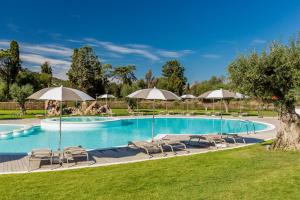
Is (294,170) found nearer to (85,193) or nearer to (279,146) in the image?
(279,146)

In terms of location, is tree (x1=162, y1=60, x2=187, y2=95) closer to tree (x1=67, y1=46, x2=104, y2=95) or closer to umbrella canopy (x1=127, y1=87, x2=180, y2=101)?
tree (x1=67, y1=46, x2=104, y2=95)

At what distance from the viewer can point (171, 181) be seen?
263 inches

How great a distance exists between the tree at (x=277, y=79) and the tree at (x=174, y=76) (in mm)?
49835

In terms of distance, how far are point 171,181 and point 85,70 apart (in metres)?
50.3

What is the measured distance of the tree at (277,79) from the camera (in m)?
8.91

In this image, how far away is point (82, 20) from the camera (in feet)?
140

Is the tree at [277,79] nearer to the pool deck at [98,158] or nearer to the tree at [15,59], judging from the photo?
the pool deck at [98,158]

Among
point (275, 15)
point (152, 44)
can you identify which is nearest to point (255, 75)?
point (275, 15)

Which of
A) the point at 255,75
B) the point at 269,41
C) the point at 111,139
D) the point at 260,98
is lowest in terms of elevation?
the point at 111,139

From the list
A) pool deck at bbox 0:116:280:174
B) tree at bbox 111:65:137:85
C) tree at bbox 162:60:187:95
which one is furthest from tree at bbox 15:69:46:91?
pool deck at bbox 0:116:280:174

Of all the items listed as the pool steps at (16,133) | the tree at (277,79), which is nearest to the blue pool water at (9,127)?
the pool steps at (16,133)

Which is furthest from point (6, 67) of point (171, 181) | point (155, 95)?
point (171, 181)

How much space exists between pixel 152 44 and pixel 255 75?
45.8m

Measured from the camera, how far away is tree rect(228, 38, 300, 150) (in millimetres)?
8914
